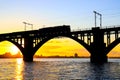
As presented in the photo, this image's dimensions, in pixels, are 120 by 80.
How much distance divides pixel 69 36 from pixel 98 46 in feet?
40.8

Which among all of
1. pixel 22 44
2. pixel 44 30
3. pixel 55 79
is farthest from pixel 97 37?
pixel 55 79

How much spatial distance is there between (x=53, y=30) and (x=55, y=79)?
249 ft

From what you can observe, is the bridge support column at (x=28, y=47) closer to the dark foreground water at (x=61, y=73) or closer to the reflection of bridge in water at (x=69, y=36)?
the reflection of bridge in water at (x=69, y=36)

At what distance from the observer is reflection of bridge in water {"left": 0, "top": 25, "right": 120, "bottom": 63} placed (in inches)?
4744

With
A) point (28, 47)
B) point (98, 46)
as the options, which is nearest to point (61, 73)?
point (98, 46)

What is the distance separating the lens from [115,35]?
118m

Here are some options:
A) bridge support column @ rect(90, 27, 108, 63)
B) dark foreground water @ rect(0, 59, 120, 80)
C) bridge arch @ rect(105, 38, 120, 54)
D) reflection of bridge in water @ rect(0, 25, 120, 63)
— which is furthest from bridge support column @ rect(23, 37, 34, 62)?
dark foreground water @ rect(0, 59, 120, 80)

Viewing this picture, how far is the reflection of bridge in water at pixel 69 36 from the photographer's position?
395ft

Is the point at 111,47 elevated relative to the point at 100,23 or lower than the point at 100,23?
lower

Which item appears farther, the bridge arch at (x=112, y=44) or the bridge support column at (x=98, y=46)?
the bridge support column at (x=98, y=46)

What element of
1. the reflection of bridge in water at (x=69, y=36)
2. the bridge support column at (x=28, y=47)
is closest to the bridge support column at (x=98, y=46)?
the reflection of bridge in water at (x=69, y=36)

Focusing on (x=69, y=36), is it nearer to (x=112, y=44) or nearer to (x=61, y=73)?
(x=112, y=44)

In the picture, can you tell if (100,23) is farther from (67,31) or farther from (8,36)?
(8,36)

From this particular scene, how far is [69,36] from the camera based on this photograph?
12912 cm
